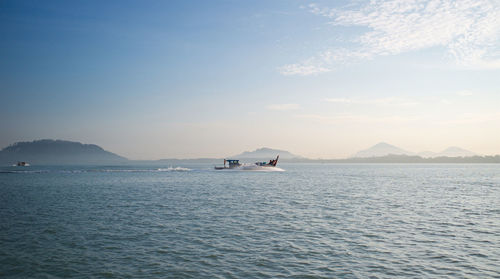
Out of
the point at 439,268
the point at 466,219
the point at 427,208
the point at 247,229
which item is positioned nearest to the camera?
the point at 439,268

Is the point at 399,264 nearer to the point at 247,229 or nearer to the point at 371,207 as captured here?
the point at 247,229

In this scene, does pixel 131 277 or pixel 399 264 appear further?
pixel 399 264

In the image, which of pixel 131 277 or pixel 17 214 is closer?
pixel 131 277

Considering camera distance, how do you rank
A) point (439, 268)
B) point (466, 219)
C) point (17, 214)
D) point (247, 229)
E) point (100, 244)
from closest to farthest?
point (439, 268) → point (100, 244) → point (247, 229) → point (466, 219) → point (17, 214)

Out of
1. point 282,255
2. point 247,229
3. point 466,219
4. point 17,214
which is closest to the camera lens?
point 282,255

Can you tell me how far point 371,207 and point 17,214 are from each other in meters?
37.4

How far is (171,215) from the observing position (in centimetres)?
3020

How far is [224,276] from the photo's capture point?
46.2 feet

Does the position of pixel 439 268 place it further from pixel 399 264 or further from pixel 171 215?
pixel 171 215

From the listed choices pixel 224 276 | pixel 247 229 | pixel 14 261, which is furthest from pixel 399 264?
pixel 14 261

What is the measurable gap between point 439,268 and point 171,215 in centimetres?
2255

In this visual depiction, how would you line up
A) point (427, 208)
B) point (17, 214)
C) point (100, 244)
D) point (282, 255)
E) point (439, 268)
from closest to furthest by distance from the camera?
point (439, 268) < point (282, 255) < point (100, 244) < point (17, 214) < point (427, 208)

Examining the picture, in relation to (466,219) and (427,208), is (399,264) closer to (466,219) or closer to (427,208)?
(466,219)

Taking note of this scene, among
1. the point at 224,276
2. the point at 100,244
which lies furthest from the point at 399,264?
the point at 100,244
